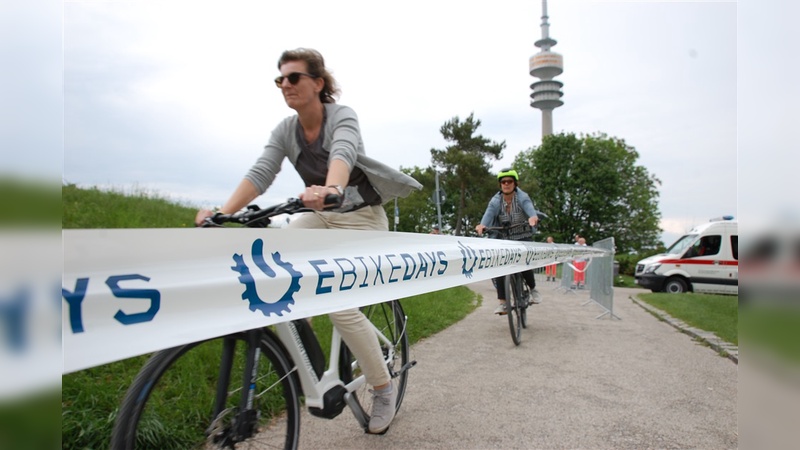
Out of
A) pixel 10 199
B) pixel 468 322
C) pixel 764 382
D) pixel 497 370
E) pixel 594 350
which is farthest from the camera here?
pixel 468 322

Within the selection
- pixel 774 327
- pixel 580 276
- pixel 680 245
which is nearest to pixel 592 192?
pixel 680 245

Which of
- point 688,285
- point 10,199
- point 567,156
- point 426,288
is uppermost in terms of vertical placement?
point 567,156

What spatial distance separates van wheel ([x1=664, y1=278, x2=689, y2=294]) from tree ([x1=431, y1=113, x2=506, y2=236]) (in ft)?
71.3

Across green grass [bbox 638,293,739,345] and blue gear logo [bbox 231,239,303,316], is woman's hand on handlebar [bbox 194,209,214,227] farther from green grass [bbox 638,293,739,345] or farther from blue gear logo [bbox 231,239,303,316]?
green grass [bbox 638,293,739,345]

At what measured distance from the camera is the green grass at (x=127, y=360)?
2590 mm

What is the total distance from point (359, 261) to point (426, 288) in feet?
2.29

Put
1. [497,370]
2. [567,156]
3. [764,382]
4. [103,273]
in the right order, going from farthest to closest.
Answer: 1. [567,156]
2. [497,370]
3. [103,273]
4. [764,382]

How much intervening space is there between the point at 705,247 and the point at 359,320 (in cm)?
1924

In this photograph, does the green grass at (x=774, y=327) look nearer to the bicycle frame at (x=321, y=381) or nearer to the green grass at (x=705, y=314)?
the bicycle frame at (x=321, y=381)

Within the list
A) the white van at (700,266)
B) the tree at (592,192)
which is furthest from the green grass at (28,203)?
the tree at (592,192)

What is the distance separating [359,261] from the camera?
2.23 meters

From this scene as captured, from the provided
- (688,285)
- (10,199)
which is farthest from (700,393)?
(688,285)

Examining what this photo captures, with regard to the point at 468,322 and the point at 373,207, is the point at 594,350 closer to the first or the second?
the point at 468,322

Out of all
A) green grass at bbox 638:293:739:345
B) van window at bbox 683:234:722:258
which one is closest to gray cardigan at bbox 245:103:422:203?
green grass at bbox 638:293:739:345
